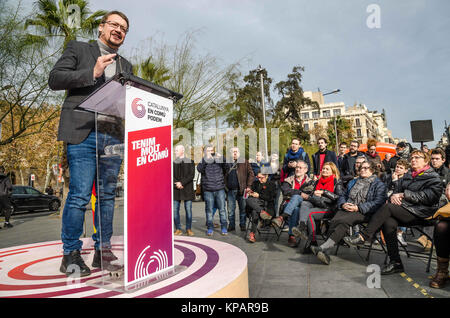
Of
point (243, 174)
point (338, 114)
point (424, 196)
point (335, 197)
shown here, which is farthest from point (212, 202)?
point (338, 114)

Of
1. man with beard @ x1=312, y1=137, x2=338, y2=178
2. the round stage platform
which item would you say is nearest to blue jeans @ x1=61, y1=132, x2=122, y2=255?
the round stage platform

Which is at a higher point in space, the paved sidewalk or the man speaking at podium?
the man speaking at podium

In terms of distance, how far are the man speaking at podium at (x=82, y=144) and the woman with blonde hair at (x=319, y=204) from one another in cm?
296

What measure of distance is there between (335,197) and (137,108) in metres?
A: 3.77

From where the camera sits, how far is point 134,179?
231 cm

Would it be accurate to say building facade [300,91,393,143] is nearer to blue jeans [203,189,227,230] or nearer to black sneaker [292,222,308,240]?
blue jeans [203,189,227,230]

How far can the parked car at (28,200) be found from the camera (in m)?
16.2

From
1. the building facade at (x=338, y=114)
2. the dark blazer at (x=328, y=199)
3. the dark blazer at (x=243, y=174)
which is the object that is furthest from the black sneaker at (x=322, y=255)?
the building facade at (x=338, y=114)

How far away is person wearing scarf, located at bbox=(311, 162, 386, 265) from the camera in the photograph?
4218 millimetres

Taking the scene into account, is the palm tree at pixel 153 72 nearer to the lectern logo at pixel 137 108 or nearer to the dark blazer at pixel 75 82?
the dark blazer at pixel 75 82

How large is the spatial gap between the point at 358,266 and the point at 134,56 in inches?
430

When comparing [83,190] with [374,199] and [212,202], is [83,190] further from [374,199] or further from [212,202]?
[212,202]

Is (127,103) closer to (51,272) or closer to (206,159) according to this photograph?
(51,272)

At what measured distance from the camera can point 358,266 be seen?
4.06 meters
